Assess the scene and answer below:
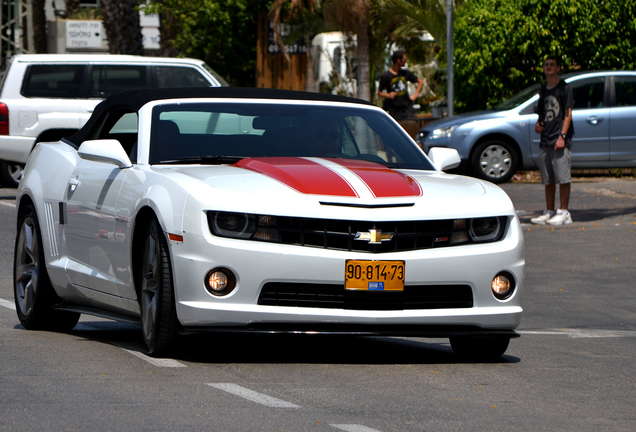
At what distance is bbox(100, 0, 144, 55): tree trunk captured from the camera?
25781 millimetres

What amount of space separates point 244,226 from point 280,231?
178 millimetres

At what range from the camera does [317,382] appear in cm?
562

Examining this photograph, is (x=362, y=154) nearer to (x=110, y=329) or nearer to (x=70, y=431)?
(x=110, y=329)

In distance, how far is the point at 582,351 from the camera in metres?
7.00

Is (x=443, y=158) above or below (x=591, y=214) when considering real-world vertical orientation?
above

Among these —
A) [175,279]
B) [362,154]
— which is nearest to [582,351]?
Answer: [362,154]

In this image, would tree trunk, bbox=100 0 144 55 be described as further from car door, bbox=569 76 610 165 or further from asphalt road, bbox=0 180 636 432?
asphalt road, bbox=0 180 636 432

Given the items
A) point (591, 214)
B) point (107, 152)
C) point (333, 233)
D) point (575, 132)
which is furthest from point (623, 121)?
point (333, 233)

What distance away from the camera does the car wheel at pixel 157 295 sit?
5887 millimetres

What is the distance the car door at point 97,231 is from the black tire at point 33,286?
1.39 ft

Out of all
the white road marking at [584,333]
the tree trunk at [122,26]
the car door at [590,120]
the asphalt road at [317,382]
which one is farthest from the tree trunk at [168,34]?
the white road marking at [584,333]

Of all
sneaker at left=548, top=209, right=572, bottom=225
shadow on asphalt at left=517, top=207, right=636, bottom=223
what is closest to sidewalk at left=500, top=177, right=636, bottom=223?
shadow on asphalt at left=517, top=207, right=636, bottom=223

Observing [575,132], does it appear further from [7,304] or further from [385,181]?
[385,181]

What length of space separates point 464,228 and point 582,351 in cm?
143
